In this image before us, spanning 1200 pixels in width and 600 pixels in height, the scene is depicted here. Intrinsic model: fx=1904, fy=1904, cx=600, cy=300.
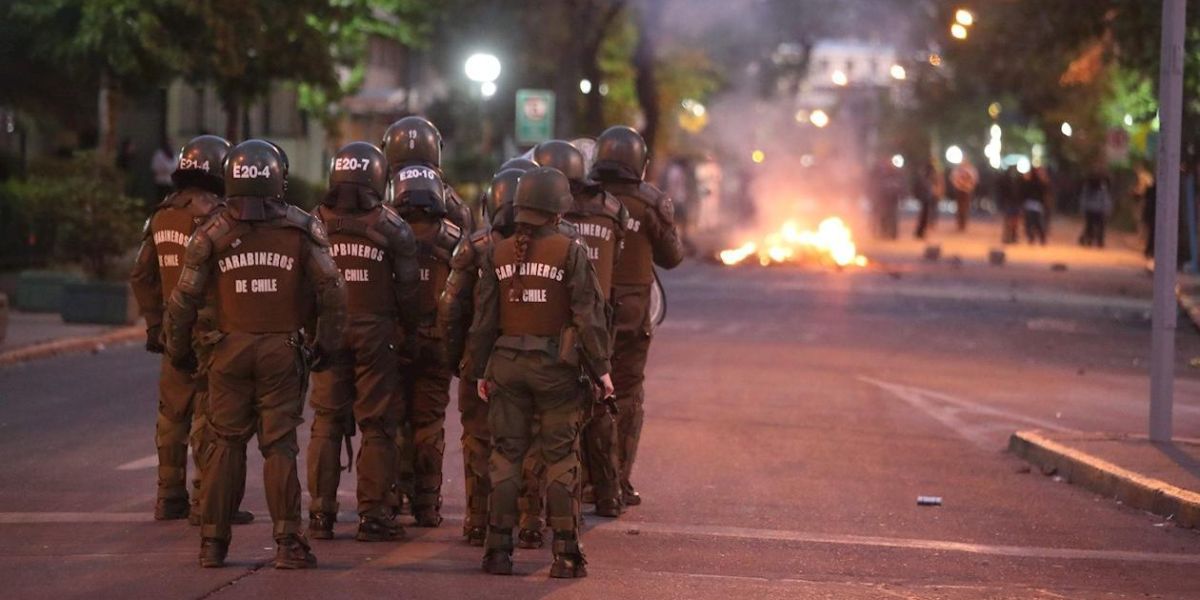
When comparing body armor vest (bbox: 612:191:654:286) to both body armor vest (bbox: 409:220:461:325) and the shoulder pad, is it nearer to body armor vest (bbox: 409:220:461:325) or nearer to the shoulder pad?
body armor vest (bbox: 409:220:461:325)

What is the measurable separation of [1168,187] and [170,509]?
270 inches

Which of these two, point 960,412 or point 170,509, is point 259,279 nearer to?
point 170,509

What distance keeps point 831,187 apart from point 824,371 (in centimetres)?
5340

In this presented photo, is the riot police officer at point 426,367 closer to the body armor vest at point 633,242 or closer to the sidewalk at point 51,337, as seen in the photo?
the body armor vest at point 633,242

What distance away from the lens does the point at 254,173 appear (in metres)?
8.16

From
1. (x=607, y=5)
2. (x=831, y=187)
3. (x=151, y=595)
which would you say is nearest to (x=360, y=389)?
(x=151, y=595)

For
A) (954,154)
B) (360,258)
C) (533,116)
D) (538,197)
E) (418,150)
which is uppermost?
(954,154)

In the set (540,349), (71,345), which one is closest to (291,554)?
(540,349)

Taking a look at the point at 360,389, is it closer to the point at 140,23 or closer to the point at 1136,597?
the point at 1136,597

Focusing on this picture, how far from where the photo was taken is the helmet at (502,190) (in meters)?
8.52

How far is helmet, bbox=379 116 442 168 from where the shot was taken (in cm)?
979

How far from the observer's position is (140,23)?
28.2 metres

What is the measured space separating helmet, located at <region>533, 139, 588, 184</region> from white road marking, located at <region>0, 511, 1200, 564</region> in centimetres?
181

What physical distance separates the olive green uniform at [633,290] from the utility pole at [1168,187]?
4.00 meters
